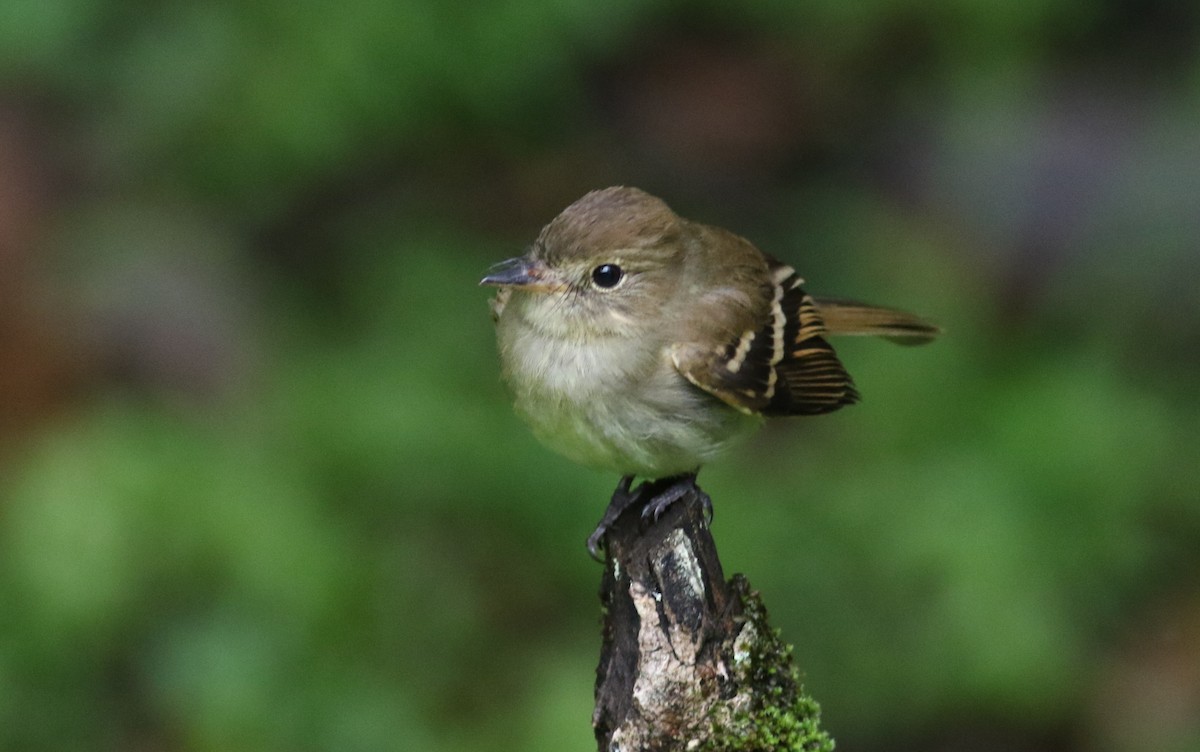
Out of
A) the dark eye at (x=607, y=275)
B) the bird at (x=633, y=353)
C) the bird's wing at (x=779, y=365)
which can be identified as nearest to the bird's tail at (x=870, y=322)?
the bird's wing at (x=779, y=365)

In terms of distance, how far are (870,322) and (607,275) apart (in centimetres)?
120

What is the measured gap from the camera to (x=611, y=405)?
160 inches

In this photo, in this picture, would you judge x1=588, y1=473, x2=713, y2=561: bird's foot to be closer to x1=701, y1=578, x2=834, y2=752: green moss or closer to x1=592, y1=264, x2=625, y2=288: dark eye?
x1=592, y1=264, x2=625, y2=288: dark eye

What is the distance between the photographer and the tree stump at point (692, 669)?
3020mm

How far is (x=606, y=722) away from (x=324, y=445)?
300 cm

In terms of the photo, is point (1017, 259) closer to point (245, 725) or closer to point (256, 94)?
point (256, 94)

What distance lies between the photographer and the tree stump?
3.02m

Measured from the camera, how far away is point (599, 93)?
8062 millimetres

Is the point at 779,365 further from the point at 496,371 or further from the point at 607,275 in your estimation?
the point at 496,371

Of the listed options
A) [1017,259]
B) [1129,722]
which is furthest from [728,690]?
[1017,259]

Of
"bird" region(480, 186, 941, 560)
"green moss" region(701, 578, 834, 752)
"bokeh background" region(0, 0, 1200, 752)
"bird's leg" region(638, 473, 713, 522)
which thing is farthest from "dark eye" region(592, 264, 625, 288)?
"bokeh background" region(0, 0, 1200, 752)

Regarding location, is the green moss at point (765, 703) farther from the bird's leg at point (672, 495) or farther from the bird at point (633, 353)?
the bird at point (633, 353)

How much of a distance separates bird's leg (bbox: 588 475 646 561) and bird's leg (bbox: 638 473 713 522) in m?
0.05

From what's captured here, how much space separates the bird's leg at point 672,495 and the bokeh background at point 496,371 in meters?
1.05
